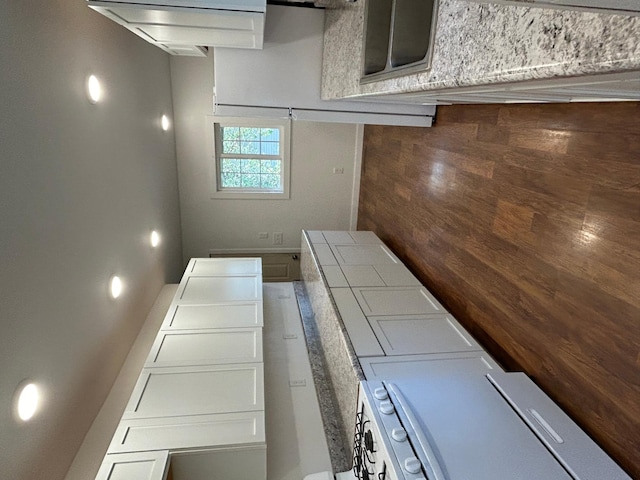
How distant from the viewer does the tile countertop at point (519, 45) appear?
452mm

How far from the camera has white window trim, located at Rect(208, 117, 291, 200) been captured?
420 centimetres

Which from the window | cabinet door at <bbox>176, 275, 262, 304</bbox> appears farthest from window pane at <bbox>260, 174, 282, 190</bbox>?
cabinet door at <bbox>176, 275, 262, 304</bbox>

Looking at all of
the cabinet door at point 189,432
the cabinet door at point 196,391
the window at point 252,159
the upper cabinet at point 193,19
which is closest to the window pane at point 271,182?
the window at point 252,159

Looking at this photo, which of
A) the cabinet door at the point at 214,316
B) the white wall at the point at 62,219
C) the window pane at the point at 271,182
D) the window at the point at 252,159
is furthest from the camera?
the window pane at the point at 271,182

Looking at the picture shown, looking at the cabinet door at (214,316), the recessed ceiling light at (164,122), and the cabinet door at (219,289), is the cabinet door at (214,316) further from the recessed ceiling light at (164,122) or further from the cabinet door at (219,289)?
the recessed ceiling light at (164,122)

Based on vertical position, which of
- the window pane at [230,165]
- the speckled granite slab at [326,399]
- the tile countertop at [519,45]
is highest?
the tile countertop at [519,45]

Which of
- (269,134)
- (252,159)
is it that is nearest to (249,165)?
(252,159)

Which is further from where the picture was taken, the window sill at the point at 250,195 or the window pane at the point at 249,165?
the window pane at the point at 249,165

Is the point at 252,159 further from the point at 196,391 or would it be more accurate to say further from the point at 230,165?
the point at 196,391

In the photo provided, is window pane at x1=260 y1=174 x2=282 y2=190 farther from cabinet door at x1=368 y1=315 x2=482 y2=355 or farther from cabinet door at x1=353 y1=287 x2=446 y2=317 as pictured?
cabinet door at x1=368 y1=315 x2=482 y2=355

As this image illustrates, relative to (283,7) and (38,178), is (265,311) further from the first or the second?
(283,7)

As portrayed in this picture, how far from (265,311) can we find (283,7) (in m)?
2.26

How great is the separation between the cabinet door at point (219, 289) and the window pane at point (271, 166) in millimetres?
1743

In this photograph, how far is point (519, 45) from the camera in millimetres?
629
